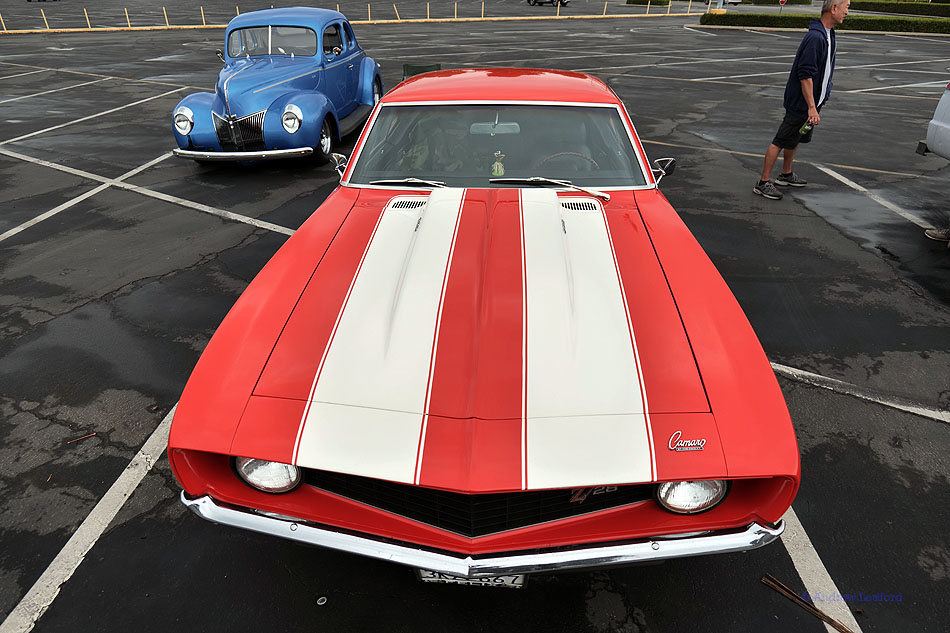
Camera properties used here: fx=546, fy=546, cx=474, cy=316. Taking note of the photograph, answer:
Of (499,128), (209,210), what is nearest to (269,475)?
(499,128)

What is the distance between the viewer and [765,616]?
210 cm

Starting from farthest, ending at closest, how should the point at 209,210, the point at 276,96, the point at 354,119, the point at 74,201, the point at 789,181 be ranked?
the point at 354,119 → the point at 276,96 → the point at 789,181 → the point at 74,201 → the point at 209,210

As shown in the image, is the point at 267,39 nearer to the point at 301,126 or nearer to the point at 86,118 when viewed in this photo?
the point at 301,126

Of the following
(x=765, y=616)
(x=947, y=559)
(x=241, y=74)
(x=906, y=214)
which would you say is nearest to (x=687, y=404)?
(x=765, y=616)

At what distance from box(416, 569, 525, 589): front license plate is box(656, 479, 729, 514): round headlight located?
20.9 inches

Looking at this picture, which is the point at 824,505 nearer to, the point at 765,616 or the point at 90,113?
the point at 765,616

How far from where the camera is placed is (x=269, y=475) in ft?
6.02

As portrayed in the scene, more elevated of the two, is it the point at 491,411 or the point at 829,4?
the point at 829,4

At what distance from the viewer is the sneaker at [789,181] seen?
6391 millimetres

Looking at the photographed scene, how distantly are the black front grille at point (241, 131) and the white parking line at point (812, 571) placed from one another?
6.83 m

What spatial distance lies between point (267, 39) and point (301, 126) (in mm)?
2245

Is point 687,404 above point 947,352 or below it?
above

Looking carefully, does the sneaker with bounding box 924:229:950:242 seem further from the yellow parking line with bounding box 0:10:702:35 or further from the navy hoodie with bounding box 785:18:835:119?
the yellow parking line with bounding box 0:10:702:35

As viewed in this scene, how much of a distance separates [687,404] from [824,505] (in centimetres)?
132
